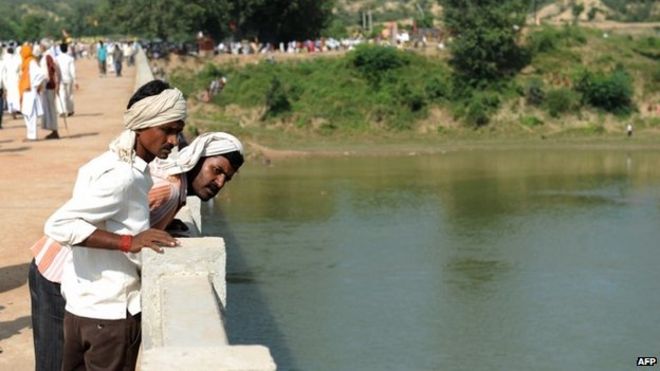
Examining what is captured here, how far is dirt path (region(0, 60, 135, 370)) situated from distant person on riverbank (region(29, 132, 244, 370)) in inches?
90.9

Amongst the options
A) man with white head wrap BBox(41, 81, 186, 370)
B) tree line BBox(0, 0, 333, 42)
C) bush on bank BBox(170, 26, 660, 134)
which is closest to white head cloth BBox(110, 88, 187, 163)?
man with white head wrap BBox(41, 81, 186, 370)

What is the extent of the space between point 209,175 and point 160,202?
0.32 meters

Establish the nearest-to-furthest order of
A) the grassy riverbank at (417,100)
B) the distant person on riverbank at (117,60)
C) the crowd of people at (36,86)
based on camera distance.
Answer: the crowd of people at (36,86)
the distant person on riverbank at (117,60)
the grassy riverbank at (417,100)

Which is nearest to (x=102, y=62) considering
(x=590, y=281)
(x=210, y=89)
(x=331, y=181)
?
(x=210, y=89)

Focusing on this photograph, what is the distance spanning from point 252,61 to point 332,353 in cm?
3119

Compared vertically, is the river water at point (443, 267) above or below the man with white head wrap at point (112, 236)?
below

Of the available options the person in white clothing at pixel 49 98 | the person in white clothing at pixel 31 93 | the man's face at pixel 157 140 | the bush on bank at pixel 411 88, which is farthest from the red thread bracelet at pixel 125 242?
the bush on bank at pixel 411 88

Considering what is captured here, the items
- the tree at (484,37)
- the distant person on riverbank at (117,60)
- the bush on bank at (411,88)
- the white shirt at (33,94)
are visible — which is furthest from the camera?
the tree at (484,37)

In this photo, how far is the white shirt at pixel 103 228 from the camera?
4.42 metres

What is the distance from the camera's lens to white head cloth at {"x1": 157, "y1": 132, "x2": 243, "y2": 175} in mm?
5090

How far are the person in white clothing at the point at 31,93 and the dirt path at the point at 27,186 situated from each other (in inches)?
11.4

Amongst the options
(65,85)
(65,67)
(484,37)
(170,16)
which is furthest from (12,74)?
(484,37)

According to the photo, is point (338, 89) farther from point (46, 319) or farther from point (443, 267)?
point (46, 319)

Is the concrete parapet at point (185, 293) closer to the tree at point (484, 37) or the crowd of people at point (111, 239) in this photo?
the crowd of people at point (111, 239)
